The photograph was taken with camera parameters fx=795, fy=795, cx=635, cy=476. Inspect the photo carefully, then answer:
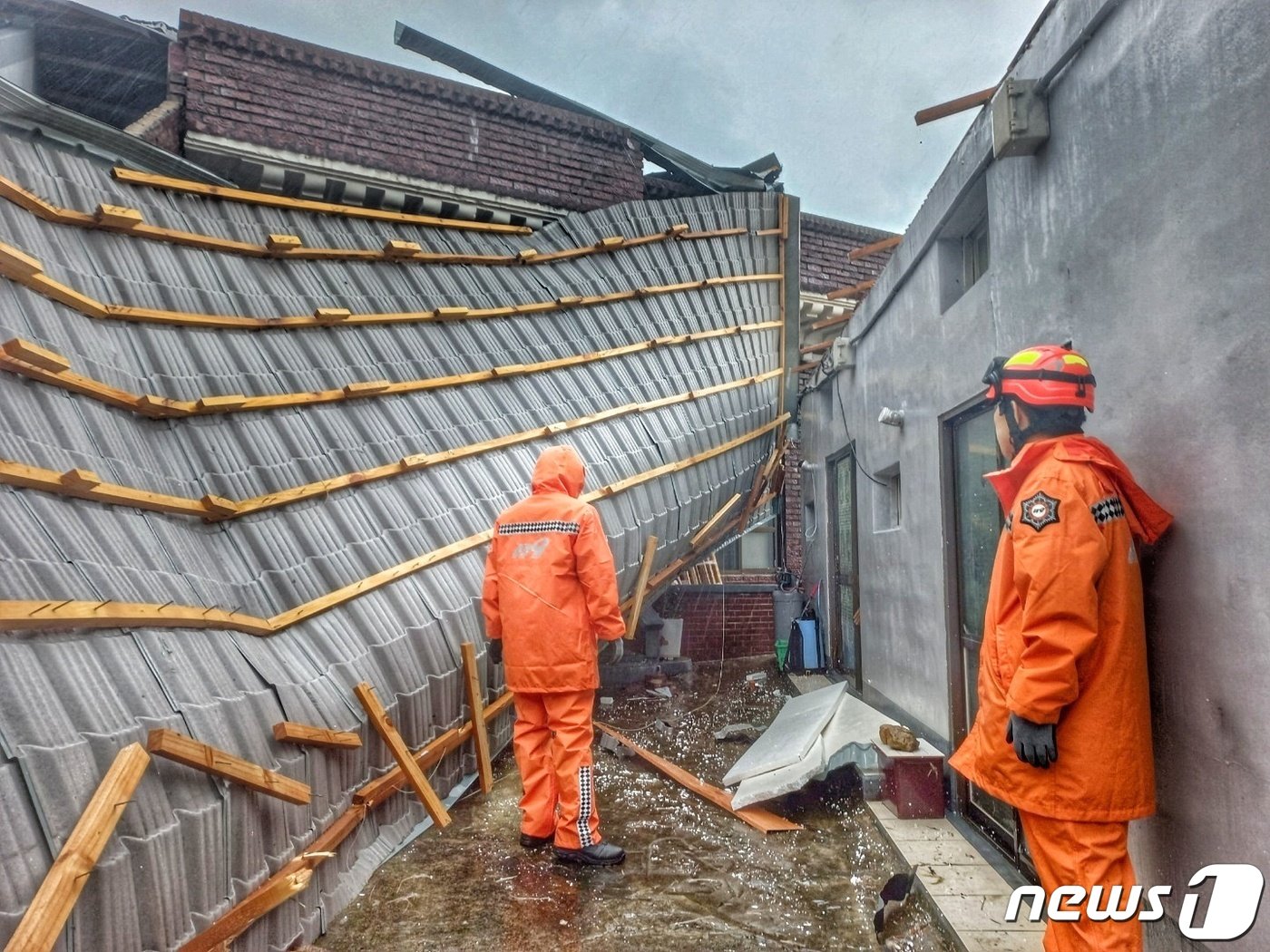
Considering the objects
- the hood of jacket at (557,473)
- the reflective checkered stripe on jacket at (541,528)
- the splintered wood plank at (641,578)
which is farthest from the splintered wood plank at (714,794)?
the hood of jacket at (557,473)

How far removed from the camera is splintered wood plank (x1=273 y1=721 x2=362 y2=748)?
3086 mm

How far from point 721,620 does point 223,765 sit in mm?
8520

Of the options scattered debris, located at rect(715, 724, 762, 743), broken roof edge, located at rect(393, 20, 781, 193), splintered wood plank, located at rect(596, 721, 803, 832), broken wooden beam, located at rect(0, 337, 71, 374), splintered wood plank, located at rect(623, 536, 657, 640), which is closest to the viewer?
broken wooden beam, located at rect(0, 337, 71, 374)

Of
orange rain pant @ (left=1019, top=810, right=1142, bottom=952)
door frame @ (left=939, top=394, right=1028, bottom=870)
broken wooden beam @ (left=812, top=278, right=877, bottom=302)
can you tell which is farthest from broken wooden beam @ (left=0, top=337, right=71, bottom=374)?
broken wooden beam @ (left=812, top=278, right=877, bottom=302)

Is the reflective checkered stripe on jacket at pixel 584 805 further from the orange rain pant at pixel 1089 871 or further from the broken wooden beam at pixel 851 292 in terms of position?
the broken wooden beam at pixel 851 292

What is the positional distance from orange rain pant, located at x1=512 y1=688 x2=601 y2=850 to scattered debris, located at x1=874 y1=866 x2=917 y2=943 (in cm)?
127

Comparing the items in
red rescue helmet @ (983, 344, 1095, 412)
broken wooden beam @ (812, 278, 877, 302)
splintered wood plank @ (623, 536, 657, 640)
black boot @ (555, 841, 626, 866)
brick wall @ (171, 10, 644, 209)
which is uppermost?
brick wall @ (171, 10, 644, 209)

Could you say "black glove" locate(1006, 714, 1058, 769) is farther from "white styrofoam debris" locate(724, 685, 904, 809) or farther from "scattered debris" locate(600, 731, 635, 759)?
"scattered debris" locate(600, 731, 635, 759)

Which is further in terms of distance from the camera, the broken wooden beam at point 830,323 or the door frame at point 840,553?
the broken wooden beam at point 830,323

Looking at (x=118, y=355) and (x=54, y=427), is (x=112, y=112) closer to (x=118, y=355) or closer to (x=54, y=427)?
(x=118, y=355)

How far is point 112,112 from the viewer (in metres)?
7.38

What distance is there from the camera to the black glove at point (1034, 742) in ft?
6.81

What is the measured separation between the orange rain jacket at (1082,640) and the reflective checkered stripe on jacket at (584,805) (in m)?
1.99

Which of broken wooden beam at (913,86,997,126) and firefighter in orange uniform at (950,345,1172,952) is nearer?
firefighter in orange uniform at (950,345,1172,952)
